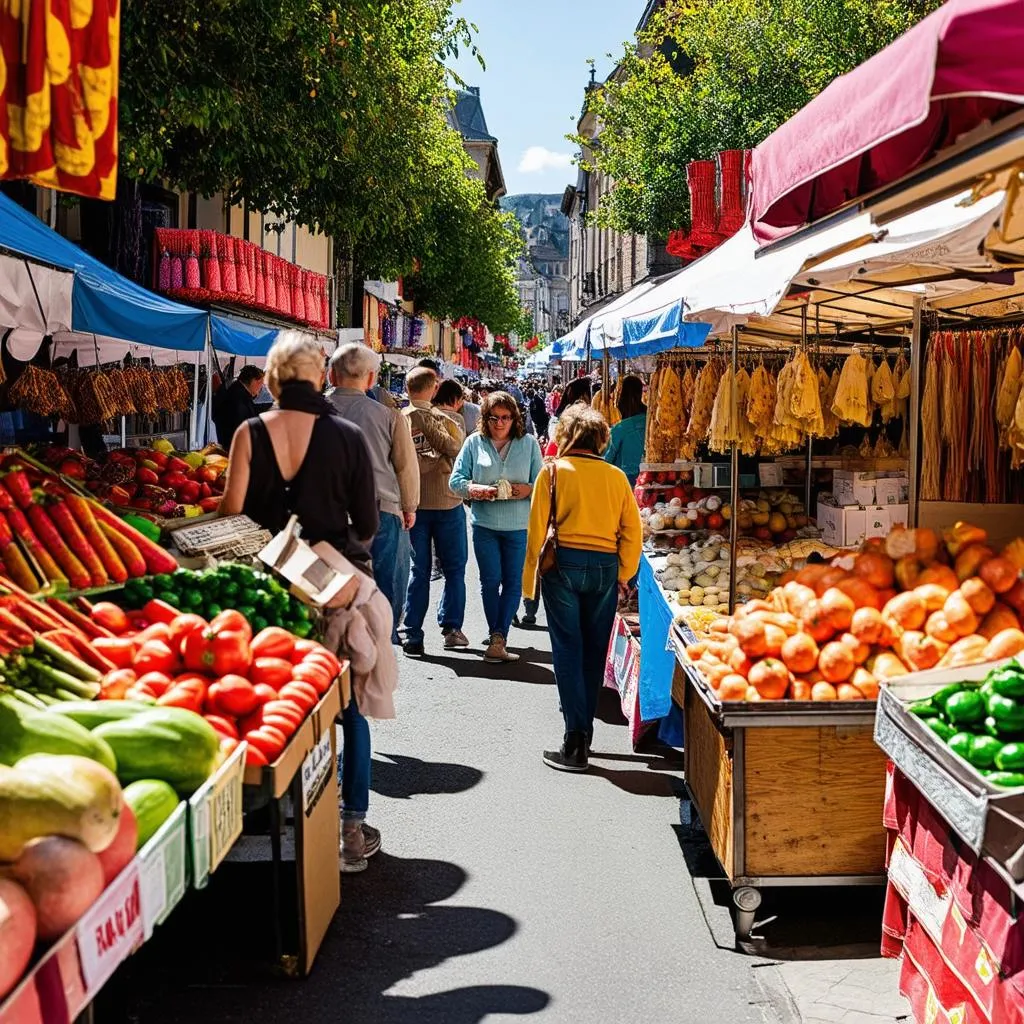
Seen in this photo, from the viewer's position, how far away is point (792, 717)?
427 cm

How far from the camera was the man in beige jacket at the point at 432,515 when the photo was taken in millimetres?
8961

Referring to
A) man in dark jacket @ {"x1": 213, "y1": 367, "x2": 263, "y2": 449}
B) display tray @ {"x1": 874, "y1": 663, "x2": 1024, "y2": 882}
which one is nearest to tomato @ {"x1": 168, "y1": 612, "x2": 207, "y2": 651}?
display tray @ {"x1": 874, "y1": 663, "x2": 1024, "y2": 882}

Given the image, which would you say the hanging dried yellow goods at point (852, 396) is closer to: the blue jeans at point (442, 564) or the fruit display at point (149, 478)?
the blue jeans at point (442, 564)

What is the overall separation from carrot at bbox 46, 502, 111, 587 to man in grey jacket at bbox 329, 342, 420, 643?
1.55m

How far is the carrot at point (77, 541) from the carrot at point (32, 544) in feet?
0.41

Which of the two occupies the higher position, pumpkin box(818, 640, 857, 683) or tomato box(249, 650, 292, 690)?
tomato box(249, 650, 292, 690)

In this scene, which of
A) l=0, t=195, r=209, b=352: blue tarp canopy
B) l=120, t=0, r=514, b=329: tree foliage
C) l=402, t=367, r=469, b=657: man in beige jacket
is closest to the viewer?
l=0, t=195, r=209, b=352: blue tarp canopy

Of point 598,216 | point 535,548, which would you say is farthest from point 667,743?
point 598,216

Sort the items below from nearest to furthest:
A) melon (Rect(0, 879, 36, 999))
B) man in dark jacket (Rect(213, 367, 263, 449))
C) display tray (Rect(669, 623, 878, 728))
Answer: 1. melon (Rect(0, 879, 36, 999))
2. display tray (Rect(669, 623, 878, 728))
3. man in dark jacket (Rect(213, 367, 263, 449))

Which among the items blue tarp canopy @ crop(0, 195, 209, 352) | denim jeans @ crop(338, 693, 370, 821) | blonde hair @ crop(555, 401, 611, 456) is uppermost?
blue tarp canopy @ crop(0, 195, 209, 352)

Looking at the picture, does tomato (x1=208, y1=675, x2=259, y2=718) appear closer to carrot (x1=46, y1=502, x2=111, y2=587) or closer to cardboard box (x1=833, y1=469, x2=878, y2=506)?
carrot (x1=46, y1=502, x2=111, y2=587)

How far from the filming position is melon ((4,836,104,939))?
1.99 meters

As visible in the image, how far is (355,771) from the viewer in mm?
4918

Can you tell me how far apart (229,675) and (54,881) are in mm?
1737
